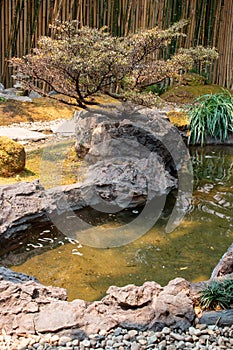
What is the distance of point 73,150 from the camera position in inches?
209

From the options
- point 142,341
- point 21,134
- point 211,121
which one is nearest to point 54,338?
point 142,341

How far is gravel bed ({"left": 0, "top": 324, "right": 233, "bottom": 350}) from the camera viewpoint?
2139 mm

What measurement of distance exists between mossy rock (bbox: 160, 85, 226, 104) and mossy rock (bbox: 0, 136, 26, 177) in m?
3.65

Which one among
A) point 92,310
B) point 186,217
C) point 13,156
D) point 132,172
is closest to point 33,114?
point 13,156

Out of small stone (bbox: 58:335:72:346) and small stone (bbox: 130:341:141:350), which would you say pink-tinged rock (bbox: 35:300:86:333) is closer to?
small stone (bbox: 58:335:72:346)

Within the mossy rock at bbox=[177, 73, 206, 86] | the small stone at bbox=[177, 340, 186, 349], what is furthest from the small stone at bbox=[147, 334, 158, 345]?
the mossy rock at bbox=[177, 73, 206, 86]

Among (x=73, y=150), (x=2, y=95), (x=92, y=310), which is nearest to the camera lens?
(x=92, y=310)

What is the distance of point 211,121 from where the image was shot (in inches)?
242

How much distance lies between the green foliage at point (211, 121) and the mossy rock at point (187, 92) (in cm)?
116

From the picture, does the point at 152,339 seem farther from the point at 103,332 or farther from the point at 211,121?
the point at 211,121

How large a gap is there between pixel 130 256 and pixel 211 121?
130 inches

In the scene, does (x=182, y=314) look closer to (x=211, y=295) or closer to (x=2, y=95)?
(x=211, y=295)

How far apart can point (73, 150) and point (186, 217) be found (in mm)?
1830

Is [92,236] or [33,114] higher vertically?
[33,114]
